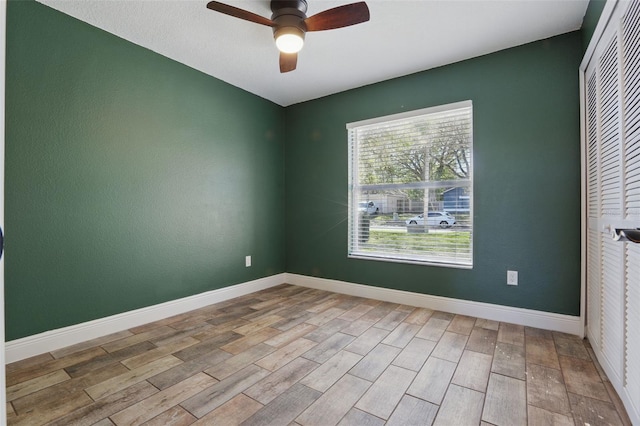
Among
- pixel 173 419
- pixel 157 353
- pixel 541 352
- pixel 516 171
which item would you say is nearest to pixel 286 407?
pixel 173 419

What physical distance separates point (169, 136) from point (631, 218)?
10.9 ft

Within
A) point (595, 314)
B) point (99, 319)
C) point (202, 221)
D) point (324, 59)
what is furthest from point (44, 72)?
point (595, 314)

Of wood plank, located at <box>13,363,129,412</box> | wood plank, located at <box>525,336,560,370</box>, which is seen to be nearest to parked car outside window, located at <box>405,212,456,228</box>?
wood plank, located at <box>525,336,560,370</box>

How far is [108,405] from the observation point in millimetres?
1568

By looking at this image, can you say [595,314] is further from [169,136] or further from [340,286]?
[169,136]

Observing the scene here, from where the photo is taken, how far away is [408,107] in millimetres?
3217

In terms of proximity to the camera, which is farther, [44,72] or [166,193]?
[166,193]

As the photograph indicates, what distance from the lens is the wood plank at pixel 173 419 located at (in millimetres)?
1432

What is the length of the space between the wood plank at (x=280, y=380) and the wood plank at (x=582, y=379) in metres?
1.47

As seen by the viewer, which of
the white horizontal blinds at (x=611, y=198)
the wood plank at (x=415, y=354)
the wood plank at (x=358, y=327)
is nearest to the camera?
the white horizontal blinds at (x=611, y=198)

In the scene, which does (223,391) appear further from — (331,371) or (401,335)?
(401,335)

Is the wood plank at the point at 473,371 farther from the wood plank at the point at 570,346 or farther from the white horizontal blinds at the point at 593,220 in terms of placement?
the white horizontal blinds at the point at 593,220

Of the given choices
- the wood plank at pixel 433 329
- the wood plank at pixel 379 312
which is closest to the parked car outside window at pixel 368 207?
the wood plank at pixel 379 312

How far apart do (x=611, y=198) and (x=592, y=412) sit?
3.82 ft
